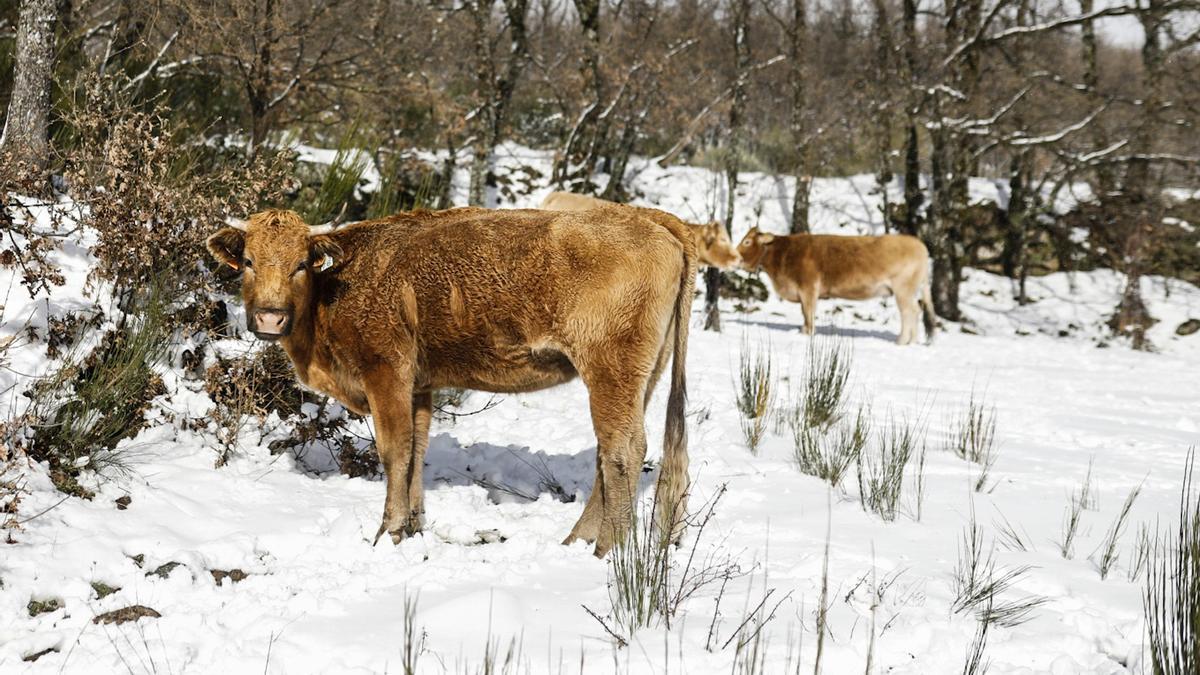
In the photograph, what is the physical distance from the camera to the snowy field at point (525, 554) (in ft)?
10.3

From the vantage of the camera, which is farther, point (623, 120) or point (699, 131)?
point (699, 131)

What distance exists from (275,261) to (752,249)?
39.8ft

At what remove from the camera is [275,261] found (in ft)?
14.5

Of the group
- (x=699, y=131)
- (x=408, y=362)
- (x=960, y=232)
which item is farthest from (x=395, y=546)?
(x=699, y=131)

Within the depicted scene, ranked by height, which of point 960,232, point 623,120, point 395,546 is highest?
point 623,120

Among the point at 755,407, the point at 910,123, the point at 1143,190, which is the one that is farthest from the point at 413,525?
the point at 1143,190

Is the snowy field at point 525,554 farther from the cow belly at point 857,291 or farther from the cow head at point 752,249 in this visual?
the cow head at point 752,249

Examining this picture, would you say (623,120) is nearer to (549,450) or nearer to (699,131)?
(699,131)

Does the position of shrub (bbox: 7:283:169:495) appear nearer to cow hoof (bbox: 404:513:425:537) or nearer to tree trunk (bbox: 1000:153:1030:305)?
cow hoof (bbox: 404:513:425:537)

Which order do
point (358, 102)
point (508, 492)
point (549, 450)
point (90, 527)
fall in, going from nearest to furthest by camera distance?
1. point (90, 527)
2. point (508, 492)
3. point (549, 450)
4. point (358, 102)

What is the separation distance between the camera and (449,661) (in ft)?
10.0

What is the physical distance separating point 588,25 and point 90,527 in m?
16.6

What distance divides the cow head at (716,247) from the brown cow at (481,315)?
9.79m

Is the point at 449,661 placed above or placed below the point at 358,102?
below
